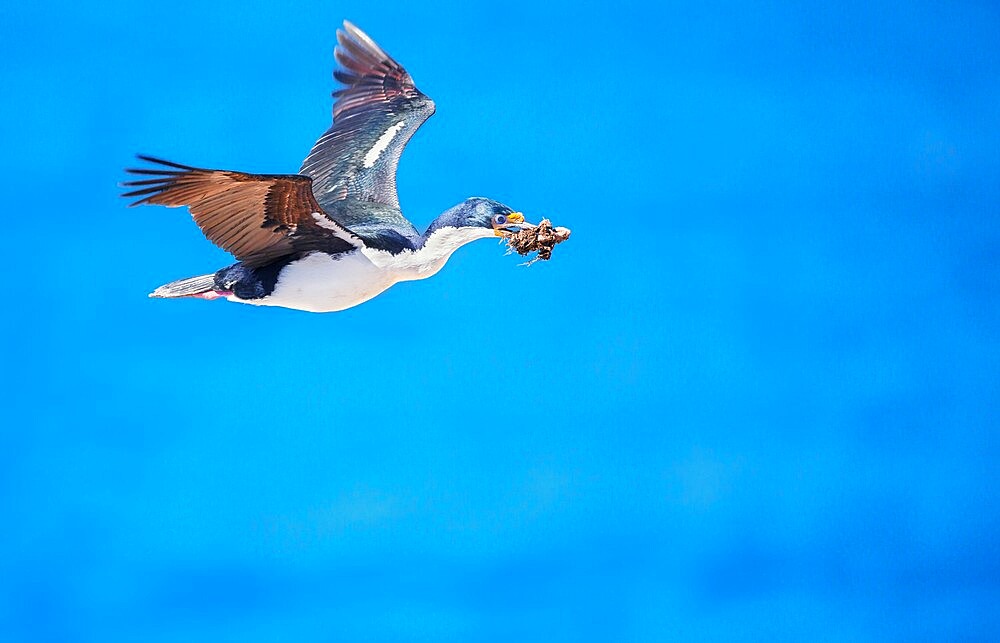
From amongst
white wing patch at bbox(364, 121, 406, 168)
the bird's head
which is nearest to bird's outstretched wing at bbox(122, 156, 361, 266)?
the bird's head

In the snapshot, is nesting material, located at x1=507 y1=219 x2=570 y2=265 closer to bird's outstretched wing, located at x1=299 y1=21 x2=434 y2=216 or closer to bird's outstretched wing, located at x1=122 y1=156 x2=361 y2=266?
bird's outstretched wing, located at x1=122 y1=156 x2=361 y2=266

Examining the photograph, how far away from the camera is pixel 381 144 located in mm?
3711

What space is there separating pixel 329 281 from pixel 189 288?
1.21 ft

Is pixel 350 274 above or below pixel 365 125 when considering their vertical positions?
below

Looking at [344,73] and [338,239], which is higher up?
[344,73]

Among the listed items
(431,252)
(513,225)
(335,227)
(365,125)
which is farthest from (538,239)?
(365,125)

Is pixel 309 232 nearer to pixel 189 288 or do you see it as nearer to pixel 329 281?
pixel 329 281

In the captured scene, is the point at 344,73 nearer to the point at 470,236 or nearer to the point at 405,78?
the point at 405,78

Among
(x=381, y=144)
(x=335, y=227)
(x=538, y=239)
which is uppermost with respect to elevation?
(x=381, y=144)

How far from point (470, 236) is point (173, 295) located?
75 centimetres

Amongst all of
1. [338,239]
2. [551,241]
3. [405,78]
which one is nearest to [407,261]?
[338,239]

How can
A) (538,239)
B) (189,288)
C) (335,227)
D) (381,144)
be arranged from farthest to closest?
(381,144) < (189,288) < (335,227) < (538,239)

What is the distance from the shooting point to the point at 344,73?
3914 mm

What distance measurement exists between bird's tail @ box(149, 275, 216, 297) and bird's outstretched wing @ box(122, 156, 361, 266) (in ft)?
0.41
